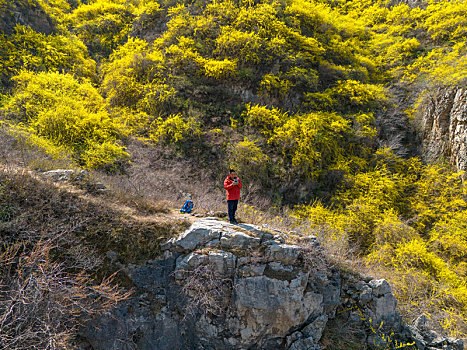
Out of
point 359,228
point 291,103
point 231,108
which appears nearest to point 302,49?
point 291,103

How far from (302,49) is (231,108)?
20.1 ft

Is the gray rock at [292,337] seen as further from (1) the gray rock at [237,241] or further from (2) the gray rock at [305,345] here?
(1) the gray rock at [237,241]

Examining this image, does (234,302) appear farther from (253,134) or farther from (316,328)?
(253,134)

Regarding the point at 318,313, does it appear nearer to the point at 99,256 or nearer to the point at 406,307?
the point at 406,307

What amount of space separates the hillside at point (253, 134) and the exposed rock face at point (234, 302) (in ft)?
1.98

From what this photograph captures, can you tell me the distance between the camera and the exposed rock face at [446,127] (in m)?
10.0

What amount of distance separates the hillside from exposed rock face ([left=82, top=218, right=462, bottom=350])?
60 cm

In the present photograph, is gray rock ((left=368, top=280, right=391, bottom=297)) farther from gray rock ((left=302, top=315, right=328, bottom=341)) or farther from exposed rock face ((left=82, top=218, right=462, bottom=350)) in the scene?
gray rock ((left=302, top=315, right=328, bottom=341))

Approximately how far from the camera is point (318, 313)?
5.10 metres

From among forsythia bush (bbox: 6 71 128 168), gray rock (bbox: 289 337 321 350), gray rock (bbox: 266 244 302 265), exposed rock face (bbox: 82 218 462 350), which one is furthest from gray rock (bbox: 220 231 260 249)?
forsythia bush (bbox: 6 71 128 168)

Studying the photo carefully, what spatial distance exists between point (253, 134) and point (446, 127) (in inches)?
365

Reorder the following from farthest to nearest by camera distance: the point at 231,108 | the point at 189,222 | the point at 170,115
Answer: the point at 231,108
the point at 170,115
the point at 189,222

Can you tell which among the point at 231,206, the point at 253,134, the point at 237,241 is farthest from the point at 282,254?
the point at 253,134

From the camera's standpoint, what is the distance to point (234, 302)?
4.78m
